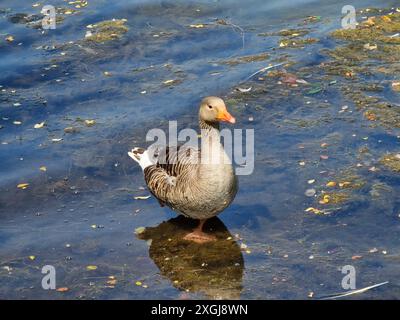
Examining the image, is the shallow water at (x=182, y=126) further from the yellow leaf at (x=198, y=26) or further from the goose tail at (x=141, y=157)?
the goose tail at (x=141, y=157)

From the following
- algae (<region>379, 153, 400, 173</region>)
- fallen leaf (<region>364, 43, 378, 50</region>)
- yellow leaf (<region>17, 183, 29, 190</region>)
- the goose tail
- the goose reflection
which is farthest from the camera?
fallen leaf (<region>364, 43, 378, 50</region>)

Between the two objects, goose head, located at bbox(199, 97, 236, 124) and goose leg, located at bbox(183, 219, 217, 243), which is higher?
goose head, located at bbox(199, 97, 236, 124)

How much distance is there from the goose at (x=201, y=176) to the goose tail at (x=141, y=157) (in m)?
0.30

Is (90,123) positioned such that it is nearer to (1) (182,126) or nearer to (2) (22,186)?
(1) (182,126)

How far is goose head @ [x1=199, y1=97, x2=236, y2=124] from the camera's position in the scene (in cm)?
862

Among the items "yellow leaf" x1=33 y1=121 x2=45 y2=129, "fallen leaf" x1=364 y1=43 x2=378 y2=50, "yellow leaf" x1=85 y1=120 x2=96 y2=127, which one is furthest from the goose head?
"fallen leaf" x1=364 y1=43 x2=378 y2=50

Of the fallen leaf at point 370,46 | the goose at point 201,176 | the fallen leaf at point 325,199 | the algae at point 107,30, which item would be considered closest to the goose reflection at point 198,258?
the goose at point 201,176

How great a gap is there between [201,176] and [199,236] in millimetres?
902

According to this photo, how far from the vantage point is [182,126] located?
1160 cm

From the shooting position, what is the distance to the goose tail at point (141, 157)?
9719mm

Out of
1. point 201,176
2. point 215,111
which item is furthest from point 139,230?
point 215,111

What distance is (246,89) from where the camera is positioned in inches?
486

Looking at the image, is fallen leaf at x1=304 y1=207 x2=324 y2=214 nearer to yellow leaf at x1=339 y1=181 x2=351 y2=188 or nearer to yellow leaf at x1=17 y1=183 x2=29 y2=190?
yellow leaf at x1=339 y1=181 x2=351 y2=188
